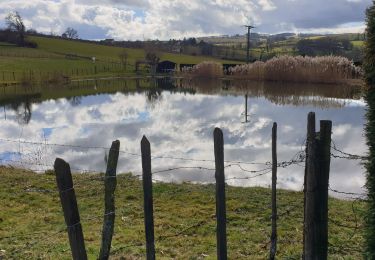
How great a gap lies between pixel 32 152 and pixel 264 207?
13.6 metres

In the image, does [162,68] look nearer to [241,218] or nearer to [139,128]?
[139,128]

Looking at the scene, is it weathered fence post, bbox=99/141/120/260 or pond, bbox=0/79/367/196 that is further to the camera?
pond, bbox=0/79/367/196

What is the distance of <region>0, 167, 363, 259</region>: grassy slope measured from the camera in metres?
8.12

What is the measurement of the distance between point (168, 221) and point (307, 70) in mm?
53347

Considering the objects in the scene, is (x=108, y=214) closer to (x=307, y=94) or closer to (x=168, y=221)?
(x=168, y=221)

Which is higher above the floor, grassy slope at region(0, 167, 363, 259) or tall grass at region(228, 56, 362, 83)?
tall grass at region(228, 56, 362, 83)

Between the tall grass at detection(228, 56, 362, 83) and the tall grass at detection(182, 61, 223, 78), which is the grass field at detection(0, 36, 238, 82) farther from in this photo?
the tall grass at detection(228, 56, 362, 83)

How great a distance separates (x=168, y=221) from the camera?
10258 millimetres

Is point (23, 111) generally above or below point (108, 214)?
below

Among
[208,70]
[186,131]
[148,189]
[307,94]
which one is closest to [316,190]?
[148,189]

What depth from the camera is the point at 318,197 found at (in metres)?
5.26

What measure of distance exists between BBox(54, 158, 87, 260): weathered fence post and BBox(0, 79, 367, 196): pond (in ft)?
9.73

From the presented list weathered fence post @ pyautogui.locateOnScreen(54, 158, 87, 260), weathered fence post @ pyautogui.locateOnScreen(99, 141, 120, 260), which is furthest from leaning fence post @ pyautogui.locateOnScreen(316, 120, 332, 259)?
weathered fence post @ pyautogui.locateOnScreen(54, 158, 87, 260)

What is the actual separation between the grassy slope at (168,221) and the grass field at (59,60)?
6456 cm
